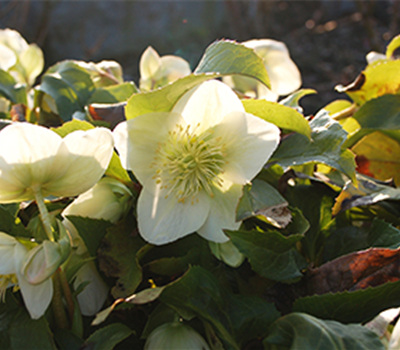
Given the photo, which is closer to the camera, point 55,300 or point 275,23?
point 55,300

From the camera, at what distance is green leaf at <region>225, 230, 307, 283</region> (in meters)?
0.36

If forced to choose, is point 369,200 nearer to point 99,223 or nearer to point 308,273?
point 308,273

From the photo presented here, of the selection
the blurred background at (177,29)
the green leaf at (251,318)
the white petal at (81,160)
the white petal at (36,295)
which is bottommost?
the blurred background at (177,29)

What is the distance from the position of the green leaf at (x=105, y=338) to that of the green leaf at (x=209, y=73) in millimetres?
189

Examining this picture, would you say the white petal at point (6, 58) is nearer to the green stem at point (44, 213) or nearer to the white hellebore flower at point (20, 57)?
the white hellebore flower at point (20, 57)

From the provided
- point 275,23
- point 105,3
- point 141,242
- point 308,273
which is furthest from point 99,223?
point 275,23

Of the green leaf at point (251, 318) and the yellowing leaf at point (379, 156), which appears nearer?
the green leaf at point (251, 318)

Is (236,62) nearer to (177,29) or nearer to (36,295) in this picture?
(36,295)

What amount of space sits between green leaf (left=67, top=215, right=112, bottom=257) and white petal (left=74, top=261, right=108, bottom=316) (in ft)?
0.07

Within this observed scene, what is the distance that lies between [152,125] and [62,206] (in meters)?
0.13

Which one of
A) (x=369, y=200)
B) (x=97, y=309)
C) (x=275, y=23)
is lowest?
(x=275, y=23)

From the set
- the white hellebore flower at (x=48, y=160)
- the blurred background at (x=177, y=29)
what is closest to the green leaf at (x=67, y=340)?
the white hellebore flower at (x=48, y=160)

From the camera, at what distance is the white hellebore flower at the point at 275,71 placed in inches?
24.2

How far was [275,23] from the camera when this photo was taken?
370 cm
